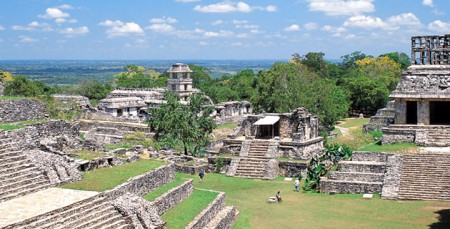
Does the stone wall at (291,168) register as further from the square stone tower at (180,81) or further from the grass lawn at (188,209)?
the square stone tower at (180,81)

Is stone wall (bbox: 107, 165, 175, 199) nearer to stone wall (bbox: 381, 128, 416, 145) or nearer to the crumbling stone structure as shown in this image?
the crumbling stone structure

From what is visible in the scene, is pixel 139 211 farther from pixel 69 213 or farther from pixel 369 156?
pixel 369 156

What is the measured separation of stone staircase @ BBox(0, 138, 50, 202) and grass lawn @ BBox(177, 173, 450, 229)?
165 inches

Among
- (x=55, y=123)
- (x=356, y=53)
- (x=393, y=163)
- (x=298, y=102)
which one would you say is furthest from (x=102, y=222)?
(x=356, y=53)

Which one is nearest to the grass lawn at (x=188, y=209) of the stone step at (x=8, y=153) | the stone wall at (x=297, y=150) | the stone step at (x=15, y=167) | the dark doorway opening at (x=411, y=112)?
the stone step at (x=15, y=167)

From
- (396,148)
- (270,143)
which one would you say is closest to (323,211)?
(396,148)

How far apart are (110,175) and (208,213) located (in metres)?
3.55

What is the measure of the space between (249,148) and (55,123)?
11.7 meters

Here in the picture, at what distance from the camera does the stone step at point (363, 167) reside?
86.0 ft

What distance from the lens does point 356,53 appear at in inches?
4218

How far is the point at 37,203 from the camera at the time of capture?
16.0m

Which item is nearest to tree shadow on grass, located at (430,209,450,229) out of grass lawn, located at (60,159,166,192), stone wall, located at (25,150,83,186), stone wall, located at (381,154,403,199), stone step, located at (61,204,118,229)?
stone wall, located at (381,154,403,199)

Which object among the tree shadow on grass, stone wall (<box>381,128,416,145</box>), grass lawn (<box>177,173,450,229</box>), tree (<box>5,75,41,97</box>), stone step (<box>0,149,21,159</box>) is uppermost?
tree (<box>5,75,41,97</box>)

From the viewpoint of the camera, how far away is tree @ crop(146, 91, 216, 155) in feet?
115
